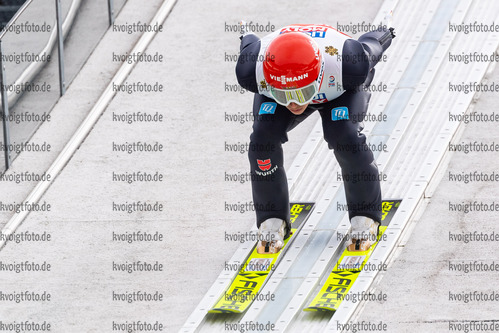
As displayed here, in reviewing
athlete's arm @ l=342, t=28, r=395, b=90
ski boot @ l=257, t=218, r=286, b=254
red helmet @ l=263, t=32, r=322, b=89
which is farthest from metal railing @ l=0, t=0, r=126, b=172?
Result: athlete's arm @ l=342, t=28, r=395, b=90

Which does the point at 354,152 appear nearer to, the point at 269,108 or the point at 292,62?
the point at 269,108

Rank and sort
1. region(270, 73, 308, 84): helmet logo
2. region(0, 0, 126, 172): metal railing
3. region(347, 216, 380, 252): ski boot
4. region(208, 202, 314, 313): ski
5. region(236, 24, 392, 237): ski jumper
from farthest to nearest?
region(0, 0, 126, 172): metal railing < region(347, 216, 380, 252): ski boot < region(208, 202, 314, 313): ski < region(236, 24, 392, 237): ski jumper < region(270, 73, 308, 84): helmet logo

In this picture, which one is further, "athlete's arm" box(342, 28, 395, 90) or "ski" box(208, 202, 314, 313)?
"ski" box(208, 202, 314, 313)

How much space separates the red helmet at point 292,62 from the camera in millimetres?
7844

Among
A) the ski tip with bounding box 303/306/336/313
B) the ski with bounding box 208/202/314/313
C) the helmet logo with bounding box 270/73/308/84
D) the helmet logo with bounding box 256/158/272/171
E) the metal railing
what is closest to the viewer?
the helmet logo with bounding box 270/73/308/84

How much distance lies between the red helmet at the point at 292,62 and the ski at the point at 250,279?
1.44 m

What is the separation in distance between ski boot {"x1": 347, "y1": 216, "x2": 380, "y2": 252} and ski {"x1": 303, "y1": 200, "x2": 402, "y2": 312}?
0.04 m

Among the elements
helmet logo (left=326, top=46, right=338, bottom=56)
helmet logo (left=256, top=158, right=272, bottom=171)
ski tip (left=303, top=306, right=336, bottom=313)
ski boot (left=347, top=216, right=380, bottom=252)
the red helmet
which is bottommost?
ski tip (left=303, top=306, right=336, bottom=313)

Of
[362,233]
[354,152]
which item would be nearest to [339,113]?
[354,152]

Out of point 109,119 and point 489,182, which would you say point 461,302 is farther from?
point 109,119

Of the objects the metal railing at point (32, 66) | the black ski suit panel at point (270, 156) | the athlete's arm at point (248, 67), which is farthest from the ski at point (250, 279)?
the metal railing at point (32, 66)

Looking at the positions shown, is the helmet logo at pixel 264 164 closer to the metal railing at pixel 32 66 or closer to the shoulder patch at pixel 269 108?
the shoulder patch at pixel 269 108

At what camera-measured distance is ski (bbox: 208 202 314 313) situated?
8.28 metres

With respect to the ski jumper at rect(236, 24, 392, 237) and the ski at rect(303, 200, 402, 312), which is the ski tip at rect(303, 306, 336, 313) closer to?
the ski at rect(303, 200, 402, 312)
